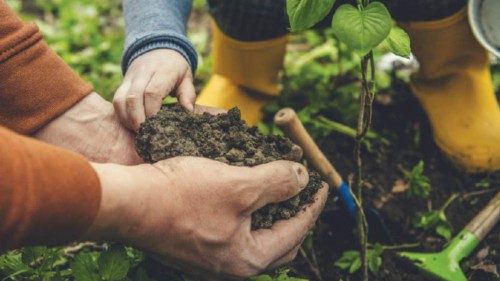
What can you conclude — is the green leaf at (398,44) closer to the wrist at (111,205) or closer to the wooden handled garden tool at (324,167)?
the wooden handled garden tool at (324,167)

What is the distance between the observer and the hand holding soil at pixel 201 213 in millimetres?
1155

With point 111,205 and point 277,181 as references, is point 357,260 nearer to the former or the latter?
point 277,181

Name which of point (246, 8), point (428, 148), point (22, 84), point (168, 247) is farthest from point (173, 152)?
point (428, 148)

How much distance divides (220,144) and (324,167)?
42 cm

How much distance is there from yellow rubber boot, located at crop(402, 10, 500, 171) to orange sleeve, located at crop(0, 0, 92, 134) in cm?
126

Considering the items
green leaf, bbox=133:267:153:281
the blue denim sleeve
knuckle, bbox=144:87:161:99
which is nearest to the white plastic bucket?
the blue denim sleeve

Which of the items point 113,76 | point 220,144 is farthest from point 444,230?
point 113,76

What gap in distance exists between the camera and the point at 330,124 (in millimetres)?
2227

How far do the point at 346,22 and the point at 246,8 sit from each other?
102cm

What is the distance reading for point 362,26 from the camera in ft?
3.57

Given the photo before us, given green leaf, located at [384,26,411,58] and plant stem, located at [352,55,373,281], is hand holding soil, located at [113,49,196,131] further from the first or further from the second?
green leaf, located at [384,26,411,58]

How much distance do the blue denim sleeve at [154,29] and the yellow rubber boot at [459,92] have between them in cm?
85

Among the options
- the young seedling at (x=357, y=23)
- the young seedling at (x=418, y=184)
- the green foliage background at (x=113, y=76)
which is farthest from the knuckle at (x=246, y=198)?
the young seedling at (x=418, y=184)

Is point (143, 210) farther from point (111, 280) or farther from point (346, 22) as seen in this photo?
point (346, 22)
